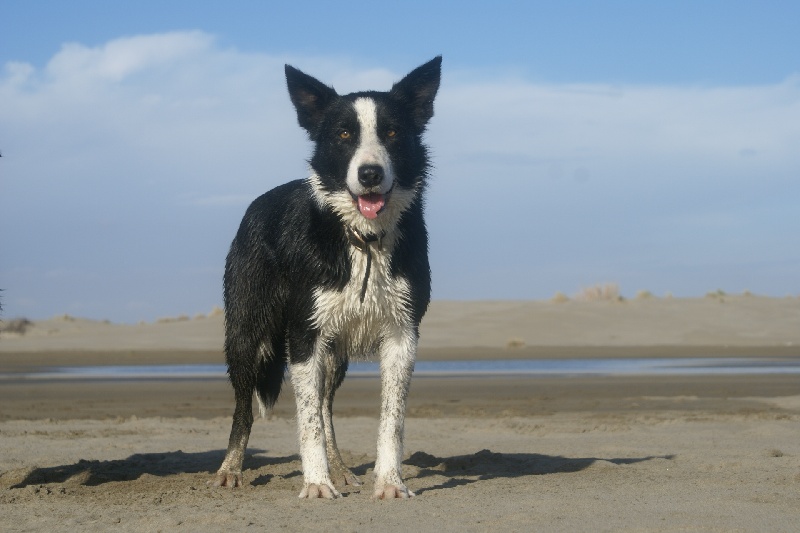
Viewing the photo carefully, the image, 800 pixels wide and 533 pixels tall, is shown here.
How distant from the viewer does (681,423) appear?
12.9 metres

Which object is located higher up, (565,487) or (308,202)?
(308,202)

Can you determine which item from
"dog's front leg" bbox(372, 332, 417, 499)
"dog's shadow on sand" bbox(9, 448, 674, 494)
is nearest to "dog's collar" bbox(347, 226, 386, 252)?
"dog's front leg" bbox(372, 332, 417, 499)

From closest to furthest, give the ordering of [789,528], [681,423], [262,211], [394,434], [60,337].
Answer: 1. [789,528]
2. [394,434]
3. [262,211]
4. [681,423]
5. [60,337]

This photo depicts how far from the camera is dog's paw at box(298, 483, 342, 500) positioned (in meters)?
7.38

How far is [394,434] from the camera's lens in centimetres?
752

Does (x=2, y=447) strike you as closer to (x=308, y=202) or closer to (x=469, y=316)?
(x=308, y=202)

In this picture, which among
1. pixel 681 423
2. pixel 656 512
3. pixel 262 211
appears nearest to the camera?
pixel 656 512

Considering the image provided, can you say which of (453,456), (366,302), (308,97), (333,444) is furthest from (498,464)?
(308,97)

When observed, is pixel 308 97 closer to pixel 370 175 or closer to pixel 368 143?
pixel 368 143

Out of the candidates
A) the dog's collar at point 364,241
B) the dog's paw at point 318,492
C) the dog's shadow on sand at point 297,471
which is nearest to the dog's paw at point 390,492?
the dog's paw at point 318,492

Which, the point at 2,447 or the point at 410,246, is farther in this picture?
the point at 2,447

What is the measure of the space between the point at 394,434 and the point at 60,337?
3415 centimetres

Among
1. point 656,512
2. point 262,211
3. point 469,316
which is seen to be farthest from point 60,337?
point 656,512

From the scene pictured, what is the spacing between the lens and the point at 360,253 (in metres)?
7.48
